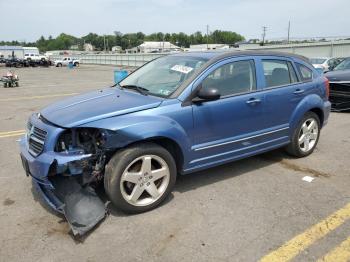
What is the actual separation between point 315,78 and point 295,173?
1728mm

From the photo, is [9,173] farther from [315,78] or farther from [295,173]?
[315,78]

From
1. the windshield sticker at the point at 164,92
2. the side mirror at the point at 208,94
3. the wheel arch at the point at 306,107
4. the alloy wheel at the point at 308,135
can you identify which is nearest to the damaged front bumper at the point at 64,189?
the windshield sticker at the point at 164,92

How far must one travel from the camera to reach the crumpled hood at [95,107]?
3674mm

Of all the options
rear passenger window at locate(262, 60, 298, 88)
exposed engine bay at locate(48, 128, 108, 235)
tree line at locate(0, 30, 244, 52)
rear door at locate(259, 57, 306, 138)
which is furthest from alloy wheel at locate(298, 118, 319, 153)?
tree line at locate(0, 30, 244, 52)

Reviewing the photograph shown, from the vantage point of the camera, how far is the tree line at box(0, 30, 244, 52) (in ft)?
470

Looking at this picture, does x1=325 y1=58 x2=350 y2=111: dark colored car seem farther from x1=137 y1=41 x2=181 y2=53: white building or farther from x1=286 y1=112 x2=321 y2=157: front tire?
x1=137 y1=41 x2=181 y2=53: white building

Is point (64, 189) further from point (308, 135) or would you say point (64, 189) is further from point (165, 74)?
point (308, 135)

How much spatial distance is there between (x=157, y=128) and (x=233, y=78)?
1.43 m

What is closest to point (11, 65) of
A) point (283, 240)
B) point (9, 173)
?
point (9, 173)

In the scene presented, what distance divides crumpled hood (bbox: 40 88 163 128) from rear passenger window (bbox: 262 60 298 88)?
1.79 metres

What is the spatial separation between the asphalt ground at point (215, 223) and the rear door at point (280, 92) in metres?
0.65

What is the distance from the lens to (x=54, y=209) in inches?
148

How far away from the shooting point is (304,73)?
222 inches

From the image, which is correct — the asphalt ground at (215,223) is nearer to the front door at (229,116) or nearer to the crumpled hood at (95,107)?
the front door at (229,116)
